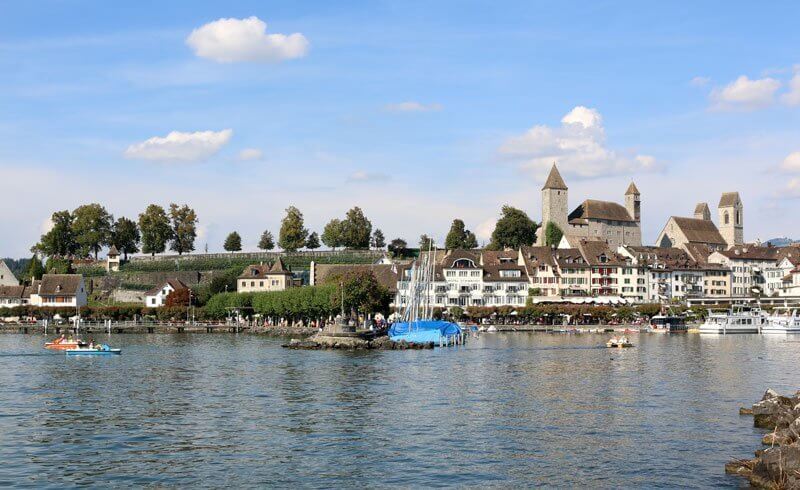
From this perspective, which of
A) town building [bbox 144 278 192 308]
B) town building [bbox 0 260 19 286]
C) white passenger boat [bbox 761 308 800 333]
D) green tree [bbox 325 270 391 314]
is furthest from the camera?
town building [bbox 0 260 19 286]

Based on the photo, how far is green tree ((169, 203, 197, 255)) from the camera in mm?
169125

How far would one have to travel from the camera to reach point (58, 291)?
151750mm

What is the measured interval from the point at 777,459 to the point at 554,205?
156935 mm

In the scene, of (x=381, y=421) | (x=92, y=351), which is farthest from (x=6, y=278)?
(x=381, y=421)

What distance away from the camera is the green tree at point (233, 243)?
7092 inches

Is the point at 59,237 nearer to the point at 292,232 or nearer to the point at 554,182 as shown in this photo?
the point at 292,232

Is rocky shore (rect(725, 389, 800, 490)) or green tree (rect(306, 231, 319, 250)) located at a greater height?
green tree (rect(306, 231, 319, 250))

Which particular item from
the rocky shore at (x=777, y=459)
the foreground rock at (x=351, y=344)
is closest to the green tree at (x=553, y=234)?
the foreground rock at (x=351, y=344)

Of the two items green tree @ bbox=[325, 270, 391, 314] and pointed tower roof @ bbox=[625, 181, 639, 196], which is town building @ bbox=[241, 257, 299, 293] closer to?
green tree @ bbox=[325, 270, 391, 314]

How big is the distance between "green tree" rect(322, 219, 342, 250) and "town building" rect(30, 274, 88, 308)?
139ft

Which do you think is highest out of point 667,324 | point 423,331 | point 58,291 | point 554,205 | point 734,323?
point 554,205

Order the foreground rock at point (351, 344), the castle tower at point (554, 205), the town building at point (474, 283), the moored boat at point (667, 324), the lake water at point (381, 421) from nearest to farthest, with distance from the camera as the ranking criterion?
1. the lake water at point (381, 421)
2. the foreground rock at point (351, 344)
3. the moored boat at point (667, 324)
4. the town building at point (474, 283)
5. the castle tower at point (554, 205)

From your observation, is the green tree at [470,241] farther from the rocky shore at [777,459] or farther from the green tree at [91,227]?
the rocky shore at [777,459]

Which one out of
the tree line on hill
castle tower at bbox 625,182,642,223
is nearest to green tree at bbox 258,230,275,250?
the tree line on hill
